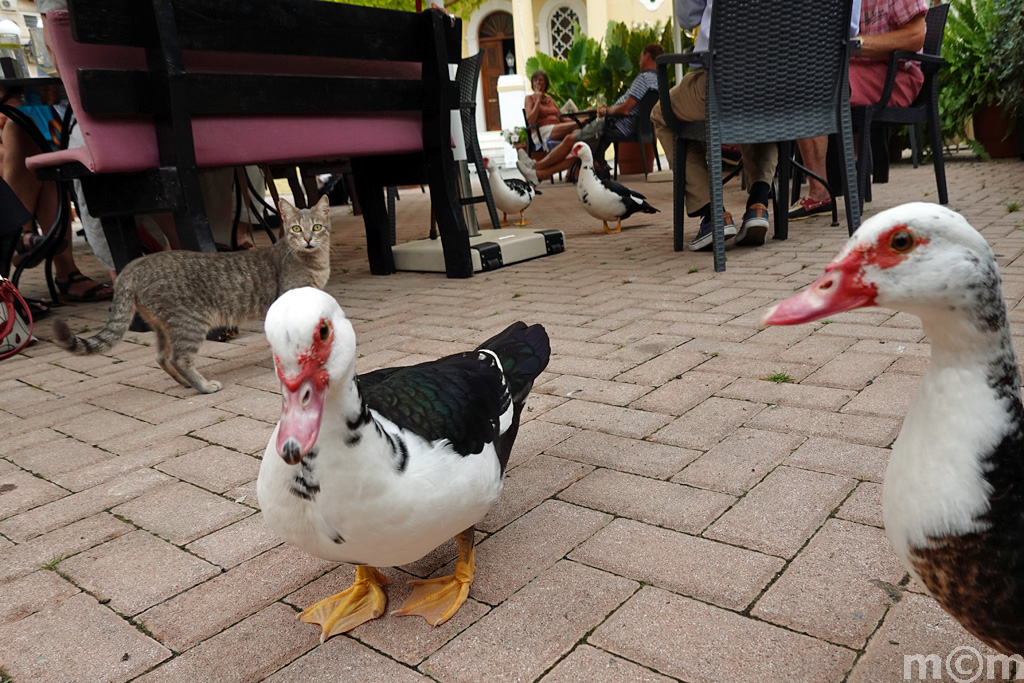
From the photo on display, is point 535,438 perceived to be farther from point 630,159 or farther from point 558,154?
point 630,159

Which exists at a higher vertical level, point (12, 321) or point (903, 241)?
point (903, 241)

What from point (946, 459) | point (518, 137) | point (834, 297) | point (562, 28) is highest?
point (562, 28)

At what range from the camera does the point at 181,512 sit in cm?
217

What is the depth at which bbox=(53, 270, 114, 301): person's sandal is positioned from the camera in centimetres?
552

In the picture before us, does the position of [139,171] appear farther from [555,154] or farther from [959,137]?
[959,137]

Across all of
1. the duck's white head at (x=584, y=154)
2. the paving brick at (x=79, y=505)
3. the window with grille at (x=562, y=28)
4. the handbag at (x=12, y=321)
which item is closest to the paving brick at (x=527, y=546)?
the paving brick at (x=79, y=505)

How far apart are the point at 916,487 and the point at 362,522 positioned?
95 cm

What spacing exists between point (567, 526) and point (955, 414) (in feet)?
3.45

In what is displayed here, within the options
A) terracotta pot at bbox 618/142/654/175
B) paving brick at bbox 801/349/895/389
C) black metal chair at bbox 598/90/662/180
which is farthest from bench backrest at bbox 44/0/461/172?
terracotta pot at bbox 618/142/654/175

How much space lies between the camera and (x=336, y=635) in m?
1.59

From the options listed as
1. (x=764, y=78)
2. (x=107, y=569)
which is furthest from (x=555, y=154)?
(x=107, y=569)

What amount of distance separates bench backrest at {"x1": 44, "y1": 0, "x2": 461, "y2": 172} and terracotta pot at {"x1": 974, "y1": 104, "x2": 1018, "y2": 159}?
7.99 m

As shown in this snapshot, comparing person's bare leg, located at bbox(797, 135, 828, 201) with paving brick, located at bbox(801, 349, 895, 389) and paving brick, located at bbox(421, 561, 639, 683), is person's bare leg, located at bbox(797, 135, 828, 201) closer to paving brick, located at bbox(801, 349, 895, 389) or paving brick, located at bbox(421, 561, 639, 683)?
paving brick, located at bbox(801, 349, 895, 389)

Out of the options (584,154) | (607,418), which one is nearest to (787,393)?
(607,418)
